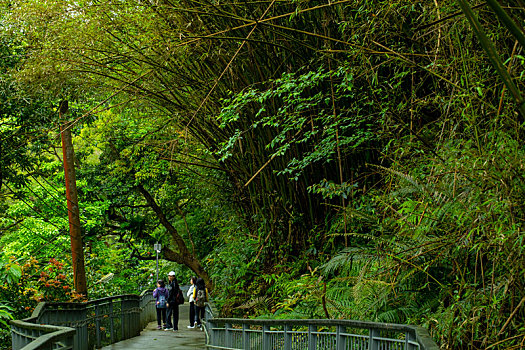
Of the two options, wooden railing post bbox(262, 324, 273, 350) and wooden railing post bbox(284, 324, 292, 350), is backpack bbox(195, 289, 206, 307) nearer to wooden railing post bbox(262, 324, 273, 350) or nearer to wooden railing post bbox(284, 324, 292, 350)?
wooden railing post bbox(262, 324, 273, 350)

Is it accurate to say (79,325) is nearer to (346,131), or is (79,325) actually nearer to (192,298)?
(346,131)

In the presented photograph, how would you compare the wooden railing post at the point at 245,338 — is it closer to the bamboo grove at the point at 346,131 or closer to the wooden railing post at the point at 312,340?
the bamboo grove at the point at 346,131

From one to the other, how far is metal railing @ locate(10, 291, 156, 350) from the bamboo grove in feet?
8.18

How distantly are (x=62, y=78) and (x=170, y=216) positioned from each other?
14345 mm

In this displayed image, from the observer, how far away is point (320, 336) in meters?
6.26

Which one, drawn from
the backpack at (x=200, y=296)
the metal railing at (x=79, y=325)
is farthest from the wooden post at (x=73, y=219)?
the backpack at (x=200, y=296)

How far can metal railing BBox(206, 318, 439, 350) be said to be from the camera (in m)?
4.40

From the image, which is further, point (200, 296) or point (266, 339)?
point (200, 296)

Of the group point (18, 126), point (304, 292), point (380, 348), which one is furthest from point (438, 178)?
point (18, 126)

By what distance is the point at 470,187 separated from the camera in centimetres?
493

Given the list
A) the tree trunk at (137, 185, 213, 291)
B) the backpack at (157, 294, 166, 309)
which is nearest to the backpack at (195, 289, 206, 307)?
the backpack at (157, 294, 166, 309)

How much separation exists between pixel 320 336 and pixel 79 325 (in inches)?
216

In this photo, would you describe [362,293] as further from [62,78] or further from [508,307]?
[62,78]

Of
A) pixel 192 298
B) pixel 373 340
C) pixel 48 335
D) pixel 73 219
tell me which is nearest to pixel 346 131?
pixel 373 340
